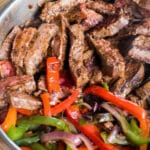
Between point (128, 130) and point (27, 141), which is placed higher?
point (27, 141)

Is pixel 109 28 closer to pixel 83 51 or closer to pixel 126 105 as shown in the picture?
pixel 83 51

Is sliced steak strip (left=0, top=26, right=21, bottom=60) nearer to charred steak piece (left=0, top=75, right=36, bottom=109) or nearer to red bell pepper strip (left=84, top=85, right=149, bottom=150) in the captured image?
charred steak piece (left=0, top=75, right=36, bottom=109)

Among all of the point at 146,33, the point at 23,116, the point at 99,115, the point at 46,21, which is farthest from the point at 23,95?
the point at 146,33

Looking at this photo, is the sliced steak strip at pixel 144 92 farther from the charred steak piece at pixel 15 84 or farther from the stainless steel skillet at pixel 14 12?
the stainless steel skillet at pixel 14 12

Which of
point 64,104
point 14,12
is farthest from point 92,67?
point 14,12

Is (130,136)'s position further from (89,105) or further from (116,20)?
(116,20)
